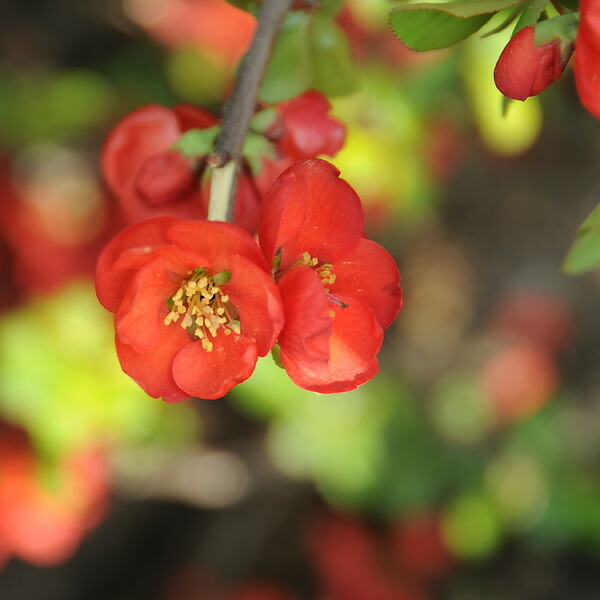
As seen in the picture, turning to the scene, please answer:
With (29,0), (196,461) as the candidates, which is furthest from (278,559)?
(29,0)

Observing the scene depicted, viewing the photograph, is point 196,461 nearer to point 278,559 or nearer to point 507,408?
point 278,559

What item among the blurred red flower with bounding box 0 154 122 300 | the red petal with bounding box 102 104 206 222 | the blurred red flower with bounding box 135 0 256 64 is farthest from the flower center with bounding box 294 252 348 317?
the blurred red flower with bounding box 135 0 256 64

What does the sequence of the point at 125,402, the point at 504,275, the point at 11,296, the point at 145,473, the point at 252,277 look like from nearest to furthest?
the point at 252,277 → the point at 125,402 → the point at 11,296 → the point at 145,473 → the point at 504,275

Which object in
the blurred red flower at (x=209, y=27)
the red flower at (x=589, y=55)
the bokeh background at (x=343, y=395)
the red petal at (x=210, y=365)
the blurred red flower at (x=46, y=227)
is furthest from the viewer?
the blurred red flower at (x=209, y=27)

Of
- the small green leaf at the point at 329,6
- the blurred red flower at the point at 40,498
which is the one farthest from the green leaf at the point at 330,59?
the blurred red flower at the point at 40,498

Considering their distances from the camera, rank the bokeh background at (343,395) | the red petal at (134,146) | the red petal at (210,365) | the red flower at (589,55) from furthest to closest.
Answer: the bokeh background at (343,395), the red petal at (134,146), the red petal at (210,365), the red flower at (589,55)

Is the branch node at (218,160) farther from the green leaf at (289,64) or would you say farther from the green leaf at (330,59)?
the green leaf at (330,59)
